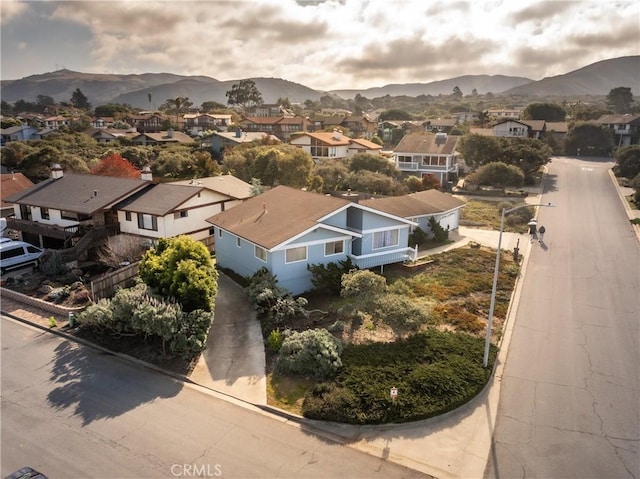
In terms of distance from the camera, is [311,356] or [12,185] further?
[12,185]

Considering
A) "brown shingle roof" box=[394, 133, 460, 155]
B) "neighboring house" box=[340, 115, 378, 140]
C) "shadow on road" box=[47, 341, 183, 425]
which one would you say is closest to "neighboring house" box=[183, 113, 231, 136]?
"neighboring house" box=[340, 115, 378, 140]

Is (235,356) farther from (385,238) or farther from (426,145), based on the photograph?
(426,145)

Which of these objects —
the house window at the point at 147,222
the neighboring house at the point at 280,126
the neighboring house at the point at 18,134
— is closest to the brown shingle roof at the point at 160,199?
the house window at the point at 147,222

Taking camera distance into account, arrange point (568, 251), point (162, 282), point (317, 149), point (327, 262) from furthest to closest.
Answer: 1. point (317, 149)
2. point (568, 251)
3. point (327, 262)
4. point (162, 282)

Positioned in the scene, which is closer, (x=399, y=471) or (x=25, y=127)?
(x=399, y=471)

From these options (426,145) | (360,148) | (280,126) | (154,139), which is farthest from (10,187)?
(280,126)

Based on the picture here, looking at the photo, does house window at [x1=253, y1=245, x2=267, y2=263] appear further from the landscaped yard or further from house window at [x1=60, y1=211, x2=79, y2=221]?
house window at [x1=60, y1=211, x2=79, y2=221]

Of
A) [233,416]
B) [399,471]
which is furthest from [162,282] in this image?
[399,471]

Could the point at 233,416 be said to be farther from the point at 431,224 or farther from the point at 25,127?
the point at 25,127
